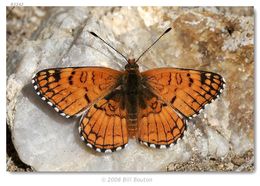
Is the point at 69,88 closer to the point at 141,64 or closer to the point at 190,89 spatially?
the point at 141,64

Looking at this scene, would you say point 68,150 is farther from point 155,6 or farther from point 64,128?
point 155,6

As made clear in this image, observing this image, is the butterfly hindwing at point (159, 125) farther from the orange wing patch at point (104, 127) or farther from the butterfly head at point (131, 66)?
the butterfly head at point (131, 66)

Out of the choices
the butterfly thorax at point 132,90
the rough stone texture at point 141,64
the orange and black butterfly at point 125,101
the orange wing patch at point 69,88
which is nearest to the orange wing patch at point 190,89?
the orange and black butterfly at point 125,101
